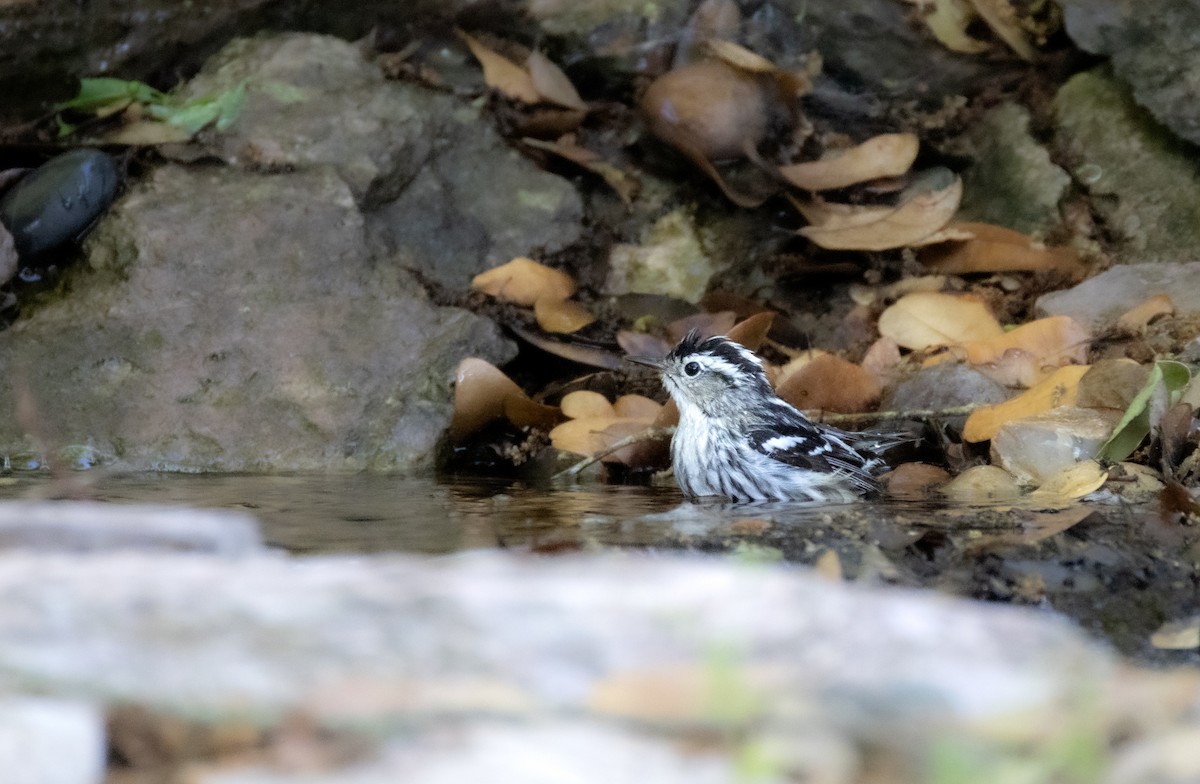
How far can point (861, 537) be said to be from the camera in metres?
2.65

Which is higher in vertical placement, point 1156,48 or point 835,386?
point 1156,48

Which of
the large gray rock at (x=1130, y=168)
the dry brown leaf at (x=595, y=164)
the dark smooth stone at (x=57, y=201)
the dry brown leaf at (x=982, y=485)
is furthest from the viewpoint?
the dry brown leaf at (x=595, y=164)

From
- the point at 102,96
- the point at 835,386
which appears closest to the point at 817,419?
the point at 835,386

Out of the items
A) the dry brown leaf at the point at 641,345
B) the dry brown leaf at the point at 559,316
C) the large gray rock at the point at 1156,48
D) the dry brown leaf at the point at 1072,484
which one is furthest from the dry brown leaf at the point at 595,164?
the dry brown leaf at the point at 1072,484

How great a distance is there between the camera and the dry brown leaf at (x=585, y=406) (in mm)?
4773

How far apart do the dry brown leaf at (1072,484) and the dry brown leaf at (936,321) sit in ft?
4.62

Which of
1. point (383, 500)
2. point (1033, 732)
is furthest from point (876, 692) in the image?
point (383, 500)

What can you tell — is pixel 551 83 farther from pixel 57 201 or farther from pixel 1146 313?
pixel 1146 313

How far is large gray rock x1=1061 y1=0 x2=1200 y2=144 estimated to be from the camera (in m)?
5.25

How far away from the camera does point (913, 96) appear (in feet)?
20.5

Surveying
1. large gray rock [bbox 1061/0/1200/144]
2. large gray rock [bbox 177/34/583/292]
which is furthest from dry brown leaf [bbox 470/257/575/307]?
large gray rock [bbox 1061/0/1200/144]

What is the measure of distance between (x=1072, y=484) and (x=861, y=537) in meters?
1.15

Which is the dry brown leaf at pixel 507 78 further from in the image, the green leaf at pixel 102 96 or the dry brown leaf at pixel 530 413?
the dry brown leaf at pixel 530 413

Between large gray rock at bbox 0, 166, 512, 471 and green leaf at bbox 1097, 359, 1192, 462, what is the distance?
258cm
